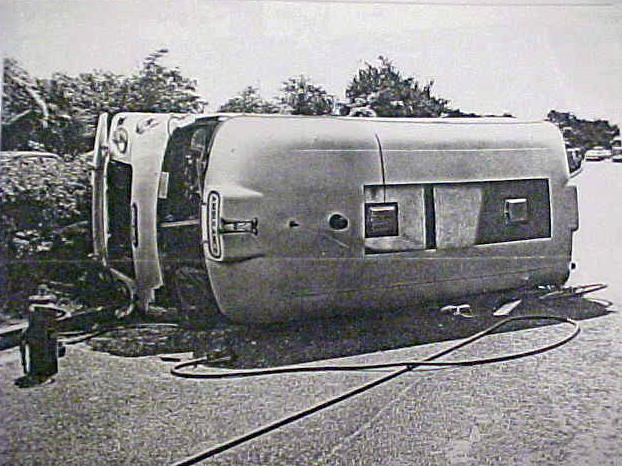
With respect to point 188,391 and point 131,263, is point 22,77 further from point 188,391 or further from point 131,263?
point 188,391

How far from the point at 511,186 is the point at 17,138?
128cm

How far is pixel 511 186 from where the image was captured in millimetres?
1821

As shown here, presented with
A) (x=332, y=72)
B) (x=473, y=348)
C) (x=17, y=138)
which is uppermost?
(x=332, y=72)

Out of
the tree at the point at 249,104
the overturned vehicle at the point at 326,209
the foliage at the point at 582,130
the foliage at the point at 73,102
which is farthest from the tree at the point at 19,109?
the foliage at the point at 582,130

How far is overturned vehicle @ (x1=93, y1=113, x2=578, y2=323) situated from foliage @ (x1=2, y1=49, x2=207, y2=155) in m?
0.04

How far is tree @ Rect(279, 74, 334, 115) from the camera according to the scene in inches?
70.3

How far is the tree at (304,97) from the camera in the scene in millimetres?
1785

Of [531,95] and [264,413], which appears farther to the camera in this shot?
[531,95]

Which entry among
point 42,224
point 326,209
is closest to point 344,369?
point 326,209

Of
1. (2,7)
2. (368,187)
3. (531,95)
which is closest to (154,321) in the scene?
(368,187)

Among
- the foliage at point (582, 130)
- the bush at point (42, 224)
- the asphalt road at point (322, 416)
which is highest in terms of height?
the foliage at point (582, 130)

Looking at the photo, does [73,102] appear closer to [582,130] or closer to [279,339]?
[279,339]

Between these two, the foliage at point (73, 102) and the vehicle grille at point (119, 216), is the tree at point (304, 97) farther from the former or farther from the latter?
the vehicle grille at point (119, 216)

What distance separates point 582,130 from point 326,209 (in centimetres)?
72
